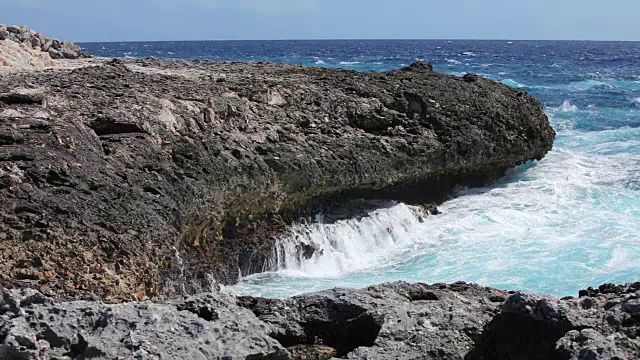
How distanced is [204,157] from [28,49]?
6.68 meters

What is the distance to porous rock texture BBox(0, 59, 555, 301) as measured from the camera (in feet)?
24.2

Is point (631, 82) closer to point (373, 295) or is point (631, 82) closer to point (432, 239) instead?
point (432, 239)

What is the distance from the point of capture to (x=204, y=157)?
31.6ft

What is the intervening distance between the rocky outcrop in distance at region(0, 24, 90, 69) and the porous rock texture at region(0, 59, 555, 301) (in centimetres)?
177

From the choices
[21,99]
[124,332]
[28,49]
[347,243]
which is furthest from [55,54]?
[124,332]

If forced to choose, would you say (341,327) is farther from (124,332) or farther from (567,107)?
(567,107)

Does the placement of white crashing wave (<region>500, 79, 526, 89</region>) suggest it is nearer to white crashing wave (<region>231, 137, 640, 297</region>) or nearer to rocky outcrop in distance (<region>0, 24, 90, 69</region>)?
white crashing wave (<region>231, 137, 640, 297</region>)

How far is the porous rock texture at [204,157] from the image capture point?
290 inches

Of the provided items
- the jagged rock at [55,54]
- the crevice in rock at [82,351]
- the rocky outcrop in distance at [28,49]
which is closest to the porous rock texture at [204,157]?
the rocky outcrop in distance at [28,49]

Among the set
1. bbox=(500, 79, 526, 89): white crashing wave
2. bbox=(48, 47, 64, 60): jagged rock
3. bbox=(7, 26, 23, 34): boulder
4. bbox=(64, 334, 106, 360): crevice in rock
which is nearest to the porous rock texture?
bbox=(48, 47, 64, 60): jagged rock

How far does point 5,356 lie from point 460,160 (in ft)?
35.0

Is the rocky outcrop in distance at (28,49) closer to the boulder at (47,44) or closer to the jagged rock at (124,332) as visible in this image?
the boulder at (47,44)

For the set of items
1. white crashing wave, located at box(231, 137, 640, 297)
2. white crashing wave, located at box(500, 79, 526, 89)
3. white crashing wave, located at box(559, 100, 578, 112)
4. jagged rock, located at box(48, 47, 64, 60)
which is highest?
jagged rock, located at box(48, 47, 64, 60)

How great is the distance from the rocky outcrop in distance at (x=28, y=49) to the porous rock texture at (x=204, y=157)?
1.77 m
